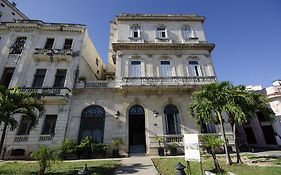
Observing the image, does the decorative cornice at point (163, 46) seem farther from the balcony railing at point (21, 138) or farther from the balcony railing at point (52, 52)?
the balcony railing at point (21, 138)

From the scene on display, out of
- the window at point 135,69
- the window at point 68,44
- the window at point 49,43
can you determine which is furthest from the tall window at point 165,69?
the window at point 49,43

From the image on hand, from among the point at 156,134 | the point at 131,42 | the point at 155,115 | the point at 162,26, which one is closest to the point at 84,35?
the point at 131,42

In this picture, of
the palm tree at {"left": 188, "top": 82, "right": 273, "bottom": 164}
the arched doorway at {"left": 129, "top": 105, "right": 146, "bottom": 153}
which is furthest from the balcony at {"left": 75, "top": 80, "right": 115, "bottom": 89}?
the palm tree at {"left": 188, "top": 82, "right": 273, "bottom": 164}

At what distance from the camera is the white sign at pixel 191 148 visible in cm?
606

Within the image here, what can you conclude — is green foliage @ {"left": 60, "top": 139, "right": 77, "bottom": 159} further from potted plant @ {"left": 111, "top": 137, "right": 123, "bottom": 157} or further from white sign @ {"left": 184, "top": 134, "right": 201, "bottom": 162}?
white sign @ {"left": 184, "top": 134, "right": 201, "bottom": 162}

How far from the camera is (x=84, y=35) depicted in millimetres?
19531

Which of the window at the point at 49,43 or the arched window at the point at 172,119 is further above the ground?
the window at the point at 49,43

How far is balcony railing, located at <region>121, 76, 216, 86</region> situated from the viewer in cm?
1602

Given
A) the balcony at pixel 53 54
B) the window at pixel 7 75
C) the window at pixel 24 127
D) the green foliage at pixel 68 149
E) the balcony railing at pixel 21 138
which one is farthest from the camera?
the balcony at pixel 53 54

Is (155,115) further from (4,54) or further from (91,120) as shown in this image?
(4,54)

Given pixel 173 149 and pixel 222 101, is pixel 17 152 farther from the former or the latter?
pixel 222 101

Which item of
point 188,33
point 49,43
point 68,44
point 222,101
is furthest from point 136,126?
point 49,43

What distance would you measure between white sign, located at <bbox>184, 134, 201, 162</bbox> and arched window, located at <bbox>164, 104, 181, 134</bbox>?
894 centimetres

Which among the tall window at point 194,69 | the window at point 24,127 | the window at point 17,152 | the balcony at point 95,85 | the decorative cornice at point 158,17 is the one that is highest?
the decorative cornice at point 158,17
